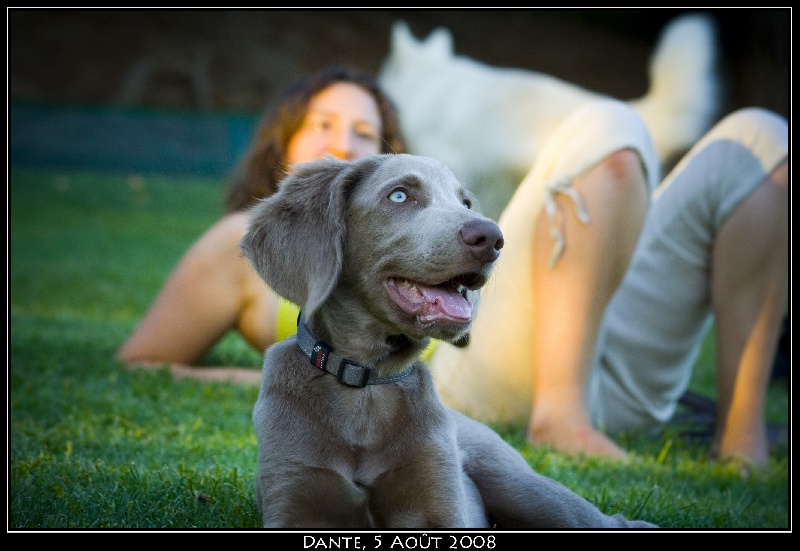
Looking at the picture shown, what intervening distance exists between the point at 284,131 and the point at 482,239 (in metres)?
3.26

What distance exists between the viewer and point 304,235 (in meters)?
2.40

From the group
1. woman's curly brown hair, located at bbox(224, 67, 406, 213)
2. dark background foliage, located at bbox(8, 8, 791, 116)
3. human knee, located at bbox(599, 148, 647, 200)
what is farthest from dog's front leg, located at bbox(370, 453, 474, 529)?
dark background foliage, located at bbox(8, 8, 791, 116)

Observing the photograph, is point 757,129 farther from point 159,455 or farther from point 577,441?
point 159,455

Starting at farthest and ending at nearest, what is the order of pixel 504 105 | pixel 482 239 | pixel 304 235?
pixel 504 105 → pixel 304 235 → pixel 482 239

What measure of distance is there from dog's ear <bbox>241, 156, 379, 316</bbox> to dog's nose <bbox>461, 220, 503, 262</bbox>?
0.39m

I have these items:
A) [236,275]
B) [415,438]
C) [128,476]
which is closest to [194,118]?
[236,275]

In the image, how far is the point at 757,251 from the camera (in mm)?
4125

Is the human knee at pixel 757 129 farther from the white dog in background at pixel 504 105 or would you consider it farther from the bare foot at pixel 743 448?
the white dog in background at pixel 504 105

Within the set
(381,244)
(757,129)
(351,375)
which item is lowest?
(351,375)

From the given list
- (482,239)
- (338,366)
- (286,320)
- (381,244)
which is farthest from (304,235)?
(286,320)

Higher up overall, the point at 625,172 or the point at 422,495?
the point at 625,172

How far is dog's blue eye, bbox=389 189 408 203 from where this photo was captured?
245 cm

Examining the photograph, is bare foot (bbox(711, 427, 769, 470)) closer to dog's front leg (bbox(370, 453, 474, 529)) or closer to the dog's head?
the dog's head

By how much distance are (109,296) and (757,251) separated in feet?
18.3
